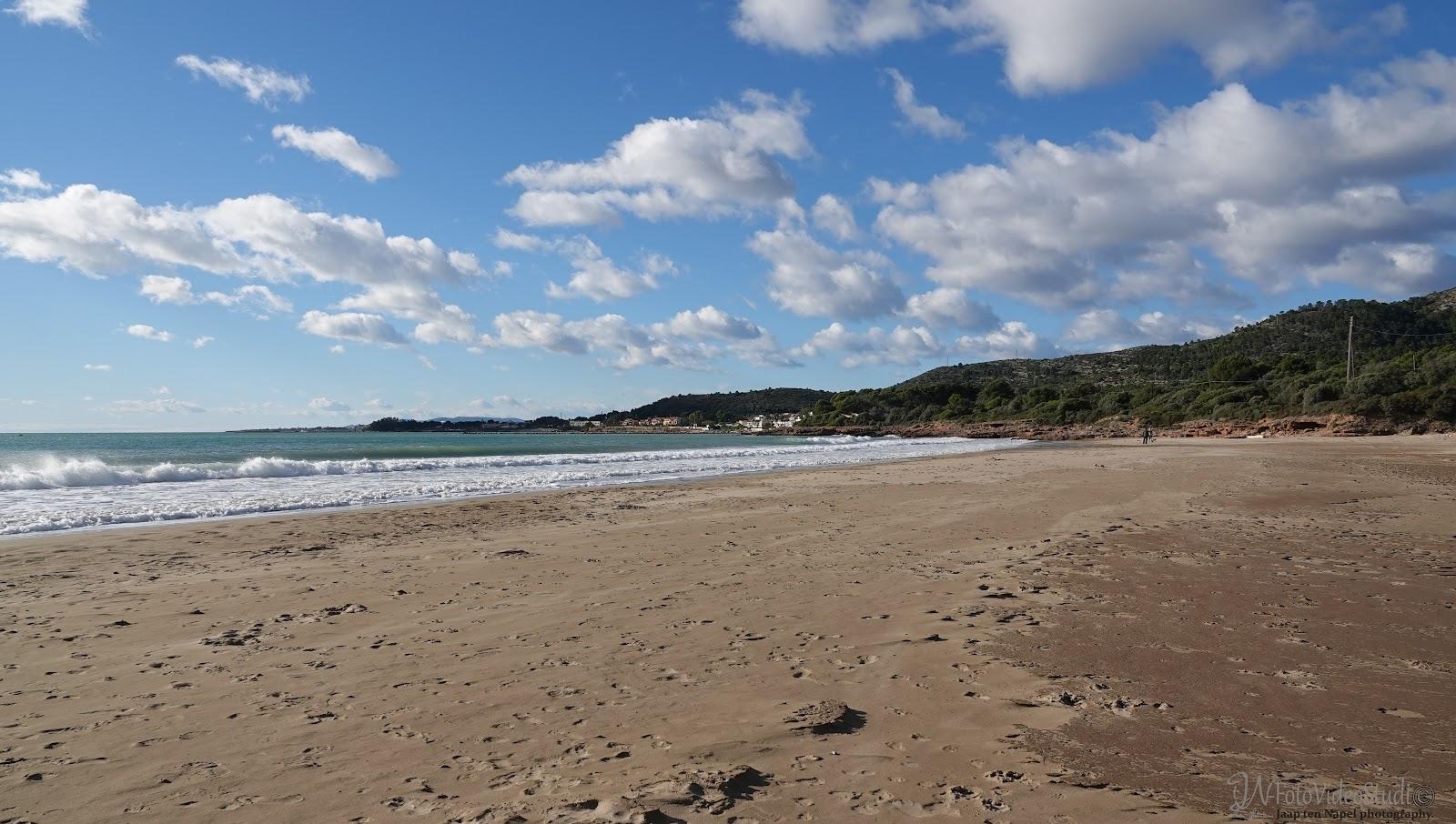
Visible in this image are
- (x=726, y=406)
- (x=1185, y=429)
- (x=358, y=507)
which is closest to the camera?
(x=358, y=507)

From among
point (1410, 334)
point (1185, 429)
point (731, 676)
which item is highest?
point (1410, 334)

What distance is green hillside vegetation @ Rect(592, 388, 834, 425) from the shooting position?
544ft

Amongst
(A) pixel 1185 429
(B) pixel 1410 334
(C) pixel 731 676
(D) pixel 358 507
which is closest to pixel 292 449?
(D) pixel 358 507

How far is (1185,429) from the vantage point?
189ft

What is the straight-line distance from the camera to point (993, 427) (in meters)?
77.7

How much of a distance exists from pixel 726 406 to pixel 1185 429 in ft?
409

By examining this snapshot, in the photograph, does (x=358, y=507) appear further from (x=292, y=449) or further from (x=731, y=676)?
(x=292, y=449)

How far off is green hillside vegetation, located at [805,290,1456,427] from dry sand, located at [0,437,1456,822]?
4913 cm

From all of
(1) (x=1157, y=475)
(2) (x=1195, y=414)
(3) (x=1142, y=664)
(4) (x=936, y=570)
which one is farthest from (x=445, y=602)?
(2) (x=1195, y=414)

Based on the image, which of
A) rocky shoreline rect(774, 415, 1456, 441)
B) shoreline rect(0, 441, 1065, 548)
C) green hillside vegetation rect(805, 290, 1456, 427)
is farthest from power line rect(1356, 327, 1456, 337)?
shoreline rect(0, 441, 1065, 548)

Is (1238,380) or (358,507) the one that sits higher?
(1238,380)

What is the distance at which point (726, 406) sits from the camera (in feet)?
579

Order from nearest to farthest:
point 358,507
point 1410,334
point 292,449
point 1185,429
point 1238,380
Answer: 1. point 358,507
2. point 1185,429
3. point 292,449
4. point 1238,380
5. point 1410,334

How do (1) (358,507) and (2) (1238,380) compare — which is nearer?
(1) (358,507)
